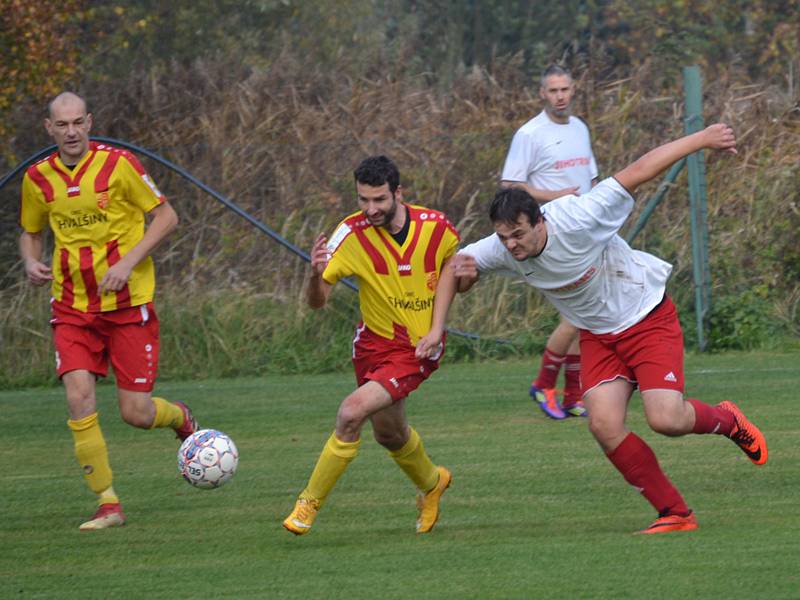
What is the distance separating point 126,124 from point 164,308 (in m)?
3.37

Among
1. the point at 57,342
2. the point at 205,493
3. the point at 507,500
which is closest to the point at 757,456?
the point at 507,500

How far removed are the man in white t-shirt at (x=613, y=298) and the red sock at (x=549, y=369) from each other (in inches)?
122

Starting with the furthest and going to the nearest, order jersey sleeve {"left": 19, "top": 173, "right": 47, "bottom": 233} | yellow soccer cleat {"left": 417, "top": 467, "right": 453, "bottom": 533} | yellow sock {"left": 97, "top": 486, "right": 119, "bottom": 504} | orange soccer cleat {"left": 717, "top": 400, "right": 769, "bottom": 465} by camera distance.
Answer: jersey sleeve {"left": 19, "top": 173, "right": 47, "bottom": 233} → yellow sock {"left": 97, "top": 486, "right": 119, "bottom": 504} → orange soccer cleat {"left": 717, "top": 400, "right": 769, "bottom": 465} → yellow soccer cleat {"left": 417, "top": 467, "right": 453, "bottom": 533}

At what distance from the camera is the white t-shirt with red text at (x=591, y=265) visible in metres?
6.28

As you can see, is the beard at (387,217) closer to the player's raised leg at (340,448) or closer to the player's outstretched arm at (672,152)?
the player's raised leg at (340,448)

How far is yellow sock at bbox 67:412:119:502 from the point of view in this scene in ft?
23.3

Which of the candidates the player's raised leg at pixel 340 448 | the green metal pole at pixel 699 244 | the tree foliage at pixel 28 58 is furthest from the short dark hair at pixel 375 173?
the tree foliage at pixel 28 58

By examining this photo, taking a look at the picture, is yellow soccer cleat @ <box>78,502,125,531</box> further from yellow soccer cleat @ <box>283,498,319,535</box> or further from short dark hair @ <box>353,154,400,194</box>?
short dark hair @ <box>353,154,400,194</box>

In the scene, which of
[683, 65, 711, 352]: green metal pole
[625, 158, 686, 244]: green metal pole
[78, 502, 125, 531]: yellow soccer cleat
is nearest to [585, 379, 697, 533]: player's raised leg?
[78, 502, 125, 531]: yellow soccer cleat

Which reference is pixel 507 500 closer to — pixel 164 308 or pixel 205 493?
pixel 205 493

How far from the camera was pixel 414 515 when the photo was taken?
701 centimetres

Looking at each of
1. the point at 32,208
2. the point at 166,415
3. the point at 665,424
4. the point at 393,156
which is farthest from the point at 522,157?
the point at 393,156

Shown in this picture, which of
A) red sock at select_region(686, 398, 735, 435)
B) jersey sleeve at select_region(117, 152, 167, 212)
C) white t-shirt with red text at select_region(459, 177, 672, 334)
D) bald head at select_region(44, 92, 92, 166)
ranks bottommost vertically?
red sock at select_region(686, 398, 735, 435)

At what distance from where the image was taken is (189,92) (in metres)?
16.3
